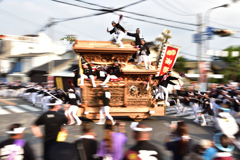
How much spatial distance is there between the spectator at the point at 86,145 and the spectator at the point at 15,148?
790 mm

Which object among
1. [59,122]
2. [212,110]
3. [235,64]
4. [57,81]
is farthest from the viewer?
[235,64]

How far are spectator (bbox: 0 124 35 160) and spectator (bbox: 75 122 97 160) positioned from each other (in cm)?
79

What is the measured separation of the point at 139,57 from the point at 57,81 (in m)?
16.1

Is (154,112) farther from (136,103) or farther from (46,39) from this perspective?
(46,39)

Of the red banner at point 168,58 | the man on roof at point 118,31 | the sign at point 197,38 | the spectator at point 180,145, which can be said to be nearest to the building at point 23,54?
the sign at point 197,38

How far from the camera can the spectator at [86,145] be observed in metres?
3.81

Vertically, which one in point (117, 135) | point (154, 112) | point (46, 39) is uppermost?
point (46, 39)

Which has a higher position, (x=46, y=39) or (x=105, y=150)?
(x=46, y=39)

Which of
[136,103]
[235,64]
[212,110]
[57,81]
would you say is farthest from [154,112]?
[235,64]

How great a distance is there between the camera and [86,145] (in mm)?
3830

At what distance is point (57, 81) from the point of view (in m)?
25.7

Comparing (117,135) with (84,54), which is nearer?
(117,135)

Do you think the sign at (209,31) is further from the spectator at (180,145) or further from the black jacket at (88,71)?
the spectator at (180,145)

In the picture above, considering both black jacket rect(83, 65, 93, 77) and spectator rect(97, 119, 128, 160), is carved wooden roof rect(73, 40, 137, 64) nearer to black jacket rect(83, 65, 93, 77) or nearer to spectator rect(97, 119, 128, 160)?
black jacket rect(83, 65, 93, 77)
